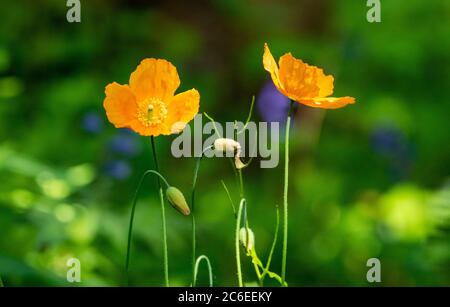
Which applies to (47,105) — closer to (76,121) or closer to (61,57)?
(76,121)

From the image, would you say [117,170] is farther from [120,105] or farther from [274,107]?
[120,105]

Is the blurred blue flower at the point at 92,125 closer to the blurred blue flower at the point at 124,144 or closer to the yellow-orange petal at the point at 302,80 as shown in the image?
the blurred blue flower at the point at 124,144

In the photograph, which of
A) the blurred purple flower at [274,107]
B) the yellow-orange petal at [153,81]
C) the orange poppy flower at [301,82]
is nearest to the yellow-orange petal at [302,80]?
the orange poppy flower at [301,82]

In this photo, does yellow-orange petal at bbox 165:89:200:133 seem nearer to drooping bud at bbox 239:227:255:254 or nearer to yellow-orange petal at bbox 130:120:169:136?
yellow-orange petal at bbox 130:120:169:136

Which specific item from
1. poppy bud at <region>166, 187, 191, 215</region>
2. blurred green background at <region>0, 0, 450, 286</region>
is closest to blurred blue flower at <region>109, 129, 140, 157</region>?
blurred green background at <region>0, 0, 450, 286</region>

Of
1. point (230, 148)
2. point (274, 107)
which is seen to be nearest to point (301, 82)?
point (230, 148)
